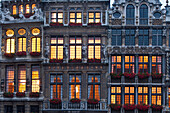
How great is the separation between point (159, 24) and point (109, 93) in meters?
7.69

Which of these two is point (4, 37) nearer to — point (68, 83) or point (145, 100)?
point (68, 83)

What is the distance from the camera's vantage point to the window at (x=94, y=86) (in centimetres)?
2312

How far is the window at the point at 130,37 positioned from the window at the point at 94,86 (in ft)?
13.3

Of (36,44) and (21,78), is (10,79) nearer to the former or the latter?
(21,78)

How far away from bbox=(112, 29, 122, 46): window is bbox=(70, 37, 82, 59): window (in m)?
3.09

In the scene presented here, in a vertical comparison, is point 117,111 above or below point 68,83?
below

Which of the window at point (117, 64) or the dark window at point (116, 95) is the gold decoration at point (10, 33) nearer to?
the window at point (117, 64)

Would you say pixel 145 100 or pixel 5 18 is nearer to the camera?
pixel 145 100

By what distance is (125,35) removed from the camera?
23281 millimetres

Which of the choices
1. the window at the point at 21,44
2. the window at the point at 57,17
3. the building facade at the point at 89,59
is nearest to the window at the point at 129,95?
the building facade at the point at 89,59

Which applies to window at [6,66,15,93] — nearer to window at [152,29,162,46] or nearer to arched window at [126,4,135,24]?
arched window at [126,4,135,24]

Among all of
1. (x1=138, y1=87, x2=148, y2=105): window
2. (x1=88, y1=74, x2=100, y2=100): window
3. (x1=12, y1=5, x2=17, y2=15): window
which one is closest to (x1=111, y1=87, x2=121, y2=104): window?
(x1=88, y1=74, x2=100, y2=100): window

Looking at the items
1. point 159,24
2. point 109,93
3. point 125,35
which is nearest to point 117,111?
point 109,93

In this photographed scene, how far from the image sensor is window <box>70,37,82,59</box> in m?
23.5
